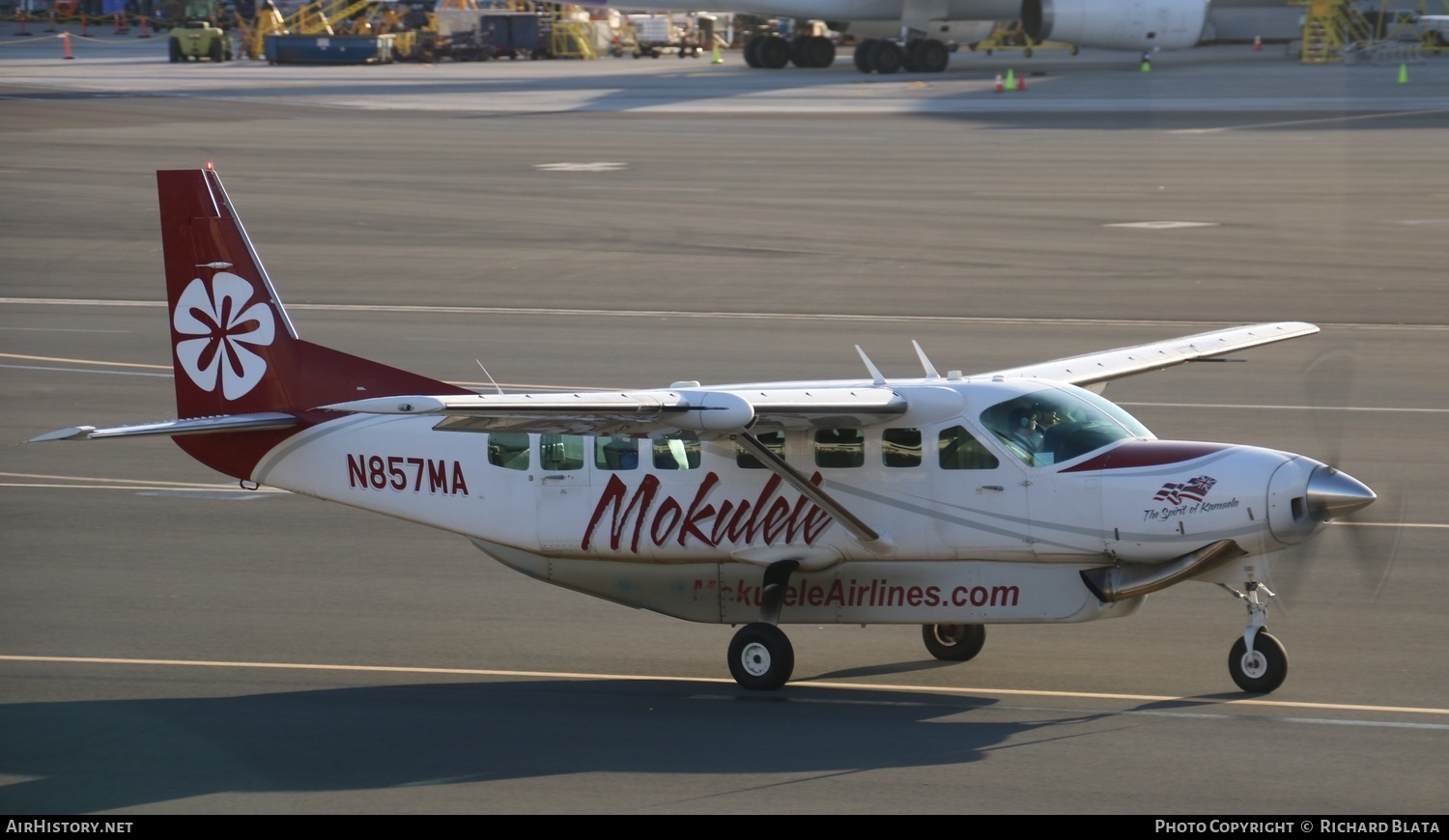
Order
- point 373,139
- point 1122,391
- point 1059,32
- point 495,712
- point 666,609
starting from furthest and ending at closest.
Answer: point 1059,32
point 373,139
point 1122,391
point 666,609
point 495,712

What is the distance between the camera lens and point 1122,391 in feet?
84.4

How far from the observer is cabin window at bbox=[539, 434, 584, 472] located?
45.6 feet

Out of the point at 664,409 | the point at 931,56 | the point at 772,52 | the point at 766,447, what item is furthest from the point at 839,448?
the point at 772,52

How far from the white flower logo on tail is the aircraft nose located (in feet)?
28.9

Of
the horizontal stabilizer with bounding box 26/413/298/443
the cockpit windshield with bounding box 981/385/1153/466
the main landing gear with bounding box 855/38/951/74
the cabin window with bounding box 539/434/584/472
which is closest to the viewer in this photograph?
the cockpit windshield with bounding box 981/385/1153/466

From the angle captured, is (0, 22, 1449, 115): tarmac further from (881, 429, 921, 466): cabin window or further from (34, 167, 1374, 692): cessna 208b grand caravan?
(881, 429, 921, 466): cabin window

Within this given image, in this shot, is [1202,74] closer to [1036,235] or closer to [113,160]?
[1036,235]

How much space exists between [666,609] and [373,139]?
47856 millimetres

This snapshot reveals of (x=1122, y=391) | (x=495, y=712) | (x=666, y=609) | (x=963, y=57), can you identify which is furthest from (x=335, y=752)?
(x=963, y=57)

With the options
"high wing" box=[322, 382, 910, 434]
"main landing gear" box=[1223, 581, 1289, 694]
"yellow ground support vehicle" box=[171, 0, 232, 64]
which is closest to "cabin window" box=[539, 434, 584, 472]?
"high wing" box=[322, 382, 910, 434]

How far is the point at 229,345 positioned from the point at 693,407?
5345 millimetres

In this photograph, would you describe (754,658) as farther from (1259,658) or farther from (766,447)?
(1259,658)

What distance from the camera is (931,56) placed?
255ft
